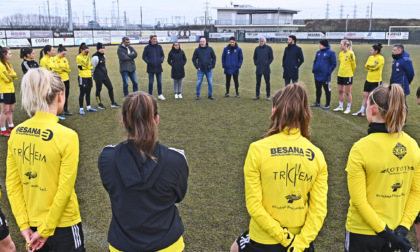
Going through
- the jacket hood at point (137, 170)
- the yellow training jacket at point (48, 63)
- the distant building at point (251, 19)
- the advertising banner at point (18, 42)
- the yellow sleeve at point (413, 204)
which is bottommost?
the yellow sleeve at point (413, 204)

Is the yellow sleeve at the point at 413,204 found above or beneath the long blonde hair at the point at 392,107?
beneath

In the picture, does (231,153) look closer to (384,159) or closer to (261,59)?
(384,159)

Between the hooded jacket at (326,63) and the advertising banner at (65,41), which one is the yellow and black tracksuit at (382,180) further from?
the advertising banner at (65,41)

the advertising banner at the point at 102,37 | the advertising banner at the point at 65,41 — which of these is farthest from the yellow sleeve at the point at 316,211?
the advertising banner at the point at 102,37

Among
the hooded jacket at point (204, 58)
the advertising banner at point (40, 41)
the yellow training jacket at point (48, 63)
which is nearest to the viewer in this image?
the yellow training jacket at point (48, 63)

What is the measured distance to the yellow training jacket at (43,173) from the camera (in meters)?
2.33

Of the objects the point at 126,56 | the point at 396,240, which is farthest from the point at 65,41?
the point at 396,240

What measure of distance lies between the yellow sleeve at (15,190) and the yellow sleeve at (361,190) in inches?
91.9

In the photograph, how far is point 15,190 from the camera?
8.29 ft

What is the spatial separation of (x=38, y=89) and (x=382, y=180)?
245 cm

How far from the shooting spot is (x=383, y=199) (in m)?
2.47

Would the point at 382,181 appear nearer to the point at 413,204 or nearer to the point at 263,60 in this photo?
the point at 413,204

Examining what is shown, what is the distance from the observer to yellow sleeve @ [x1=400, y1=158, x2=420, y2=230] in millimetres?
2527

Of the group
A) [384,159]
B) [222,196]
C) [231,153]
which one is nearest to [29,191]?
[384,159]
